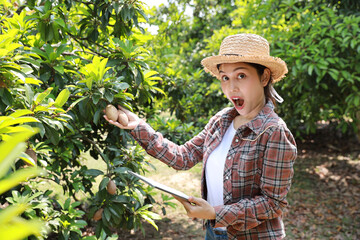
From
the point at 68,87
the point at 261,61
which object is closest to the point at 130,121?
the point at 68,87

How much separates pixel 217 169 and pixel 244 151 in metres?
0.20

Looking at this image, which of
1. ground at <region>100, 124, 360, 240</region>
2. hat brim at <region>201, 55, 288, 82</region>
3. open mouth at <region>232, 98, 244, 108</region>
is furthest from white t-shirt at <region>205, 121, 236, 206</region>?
ground at <region>100, 124, 360, 240</region>

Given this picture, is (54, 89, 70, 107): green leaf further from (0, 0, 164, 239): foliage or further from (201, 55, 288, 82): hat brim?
(201, 55, 288, 82): hat brim

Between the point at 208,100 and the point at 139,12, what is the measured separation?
3396 millimetres

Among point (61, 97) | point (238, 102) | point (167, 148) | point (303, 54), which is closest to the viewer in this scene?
point (61, 97)

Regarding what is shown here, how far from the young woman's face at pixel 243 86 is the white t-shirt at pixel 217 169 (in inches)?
6.5

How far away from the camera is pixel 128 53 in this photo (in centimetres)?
200

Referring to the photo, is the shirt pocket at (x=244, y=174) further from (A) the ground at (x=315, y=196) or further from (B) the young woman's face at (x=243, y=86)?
(A) the ground at (x=315, y=196)

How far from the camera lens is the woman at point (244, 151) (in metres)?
1.47

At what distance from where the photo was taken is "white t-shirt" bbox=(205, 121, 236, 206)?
1.66 metres

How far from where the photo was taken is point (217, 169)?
1668 mm

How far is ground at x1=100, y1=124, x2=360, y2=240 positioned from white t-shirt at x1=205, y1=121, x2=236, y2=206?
8.11 feet

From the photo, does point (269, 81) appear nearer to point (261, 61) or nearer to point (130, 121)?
point (261, 61)

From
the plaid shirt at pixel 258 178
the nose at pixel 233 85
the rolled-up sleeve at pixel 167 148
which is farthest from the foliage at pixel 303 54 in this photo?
the plaid shirt at pixel 258 178
